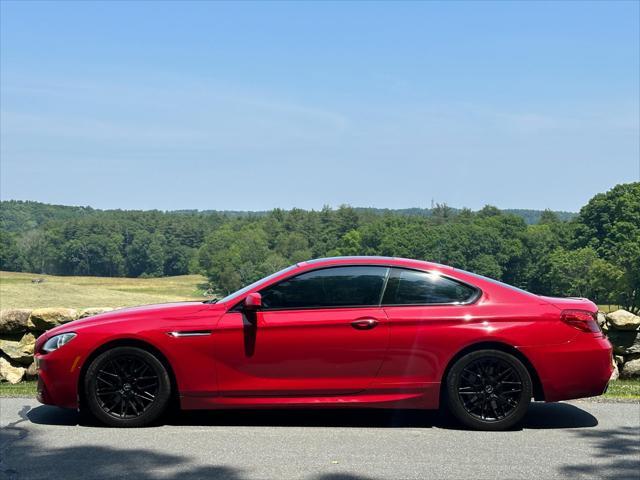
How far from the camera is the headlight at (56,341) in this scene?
6469 mm

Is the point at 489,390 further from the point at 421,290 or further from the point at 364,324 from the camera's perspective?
the point at 364,324

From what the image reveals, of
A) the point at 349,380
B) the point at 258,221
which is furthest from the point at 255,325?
the point at 258,221

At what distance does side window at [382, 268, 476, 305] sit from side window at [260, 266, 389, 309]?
0.10 m

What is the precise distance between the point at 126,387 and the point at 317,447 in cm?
168

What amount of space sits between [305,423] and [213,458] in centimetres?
128

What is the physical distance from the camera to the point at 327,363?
6324 mm

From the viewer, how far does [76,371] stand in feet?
20.9

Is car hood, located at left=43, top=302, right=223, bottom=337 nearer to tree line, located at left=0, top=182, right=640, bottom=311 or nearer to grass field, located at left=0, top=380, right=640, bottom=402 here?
Result: grass field, located at left=0, top=380, right=640, bottom=402

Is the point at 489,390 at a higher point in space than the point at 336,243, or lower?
lower

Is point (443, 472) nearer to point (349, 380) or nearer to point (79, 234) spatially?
point (349, 380)

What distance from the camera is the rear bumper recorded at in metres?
6.37

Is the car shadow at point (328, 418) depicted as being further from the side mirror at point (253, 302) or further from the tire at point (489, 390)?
the side mirror at point (253, 302)

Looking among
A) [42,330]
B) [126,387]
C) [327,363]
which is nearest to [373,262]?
[327,363]

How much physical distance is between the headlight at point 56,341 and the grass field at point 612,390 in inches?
67.0
